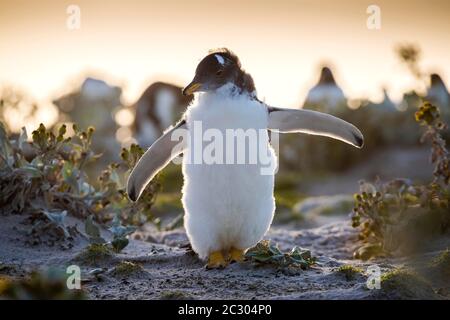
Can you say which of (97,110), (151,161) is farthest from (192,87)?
(97,110)

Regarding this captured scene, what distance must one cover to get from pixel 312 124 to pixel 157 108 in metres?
17.6

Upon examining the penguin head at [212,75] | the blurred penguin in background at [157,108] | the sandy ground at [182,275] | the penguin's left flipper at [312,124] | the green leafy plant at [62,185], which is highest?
the blurred penguin in background at [157,108]

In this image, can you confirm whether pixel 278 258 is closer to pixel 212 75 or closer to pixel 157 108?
pixel 212 75

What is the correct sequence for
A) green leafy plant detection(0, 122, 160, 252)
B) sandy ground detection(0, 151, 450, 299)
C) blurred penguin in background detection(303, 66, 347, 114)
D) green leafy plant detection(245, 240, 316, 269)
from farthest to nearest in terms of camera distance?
blurred penguin in background detection(303, 66, 347, 114) < green leafy plant detection(0, 122, 160, 252) < green leafy plant detection(245, 240, 316, 269) < sandy ground detection(0, 151, 450, 299)

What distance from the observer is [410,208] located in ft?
21.4

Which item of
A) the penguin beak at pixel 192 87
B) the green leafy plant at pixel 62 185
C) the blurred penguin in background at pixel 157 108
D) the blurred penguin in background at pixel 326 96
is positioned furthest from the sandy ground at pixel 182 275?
the blurred penguin in background at pixel 157 108

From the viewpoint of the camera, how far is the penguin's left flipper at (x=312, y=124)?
208 inches

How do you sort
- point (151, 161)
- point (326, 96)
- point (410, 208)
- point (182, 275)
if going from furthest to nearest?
point (326, 96), point (410, 208), point (151, 161), point (182, 275)

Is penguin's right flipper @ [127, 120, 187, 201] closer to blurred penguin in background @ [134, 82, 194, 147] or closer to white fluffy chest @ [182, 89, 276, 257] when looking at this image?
white fluffy chest @ [182, 89, 276, 257]

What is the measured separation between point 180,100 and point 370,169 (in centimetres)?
853

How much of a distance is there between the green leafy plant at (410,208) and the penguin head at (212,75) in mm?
2176

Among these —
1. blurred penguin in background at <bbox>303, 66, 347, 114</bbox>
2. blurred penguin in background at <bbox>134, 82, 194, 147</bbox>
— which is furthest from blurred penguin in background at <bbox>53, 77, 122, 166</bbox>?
blurred penguin in background at <bbox>303, 66, 347, 114</bbox>

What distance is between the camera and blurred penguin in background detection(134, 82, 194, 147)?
73.0 ft

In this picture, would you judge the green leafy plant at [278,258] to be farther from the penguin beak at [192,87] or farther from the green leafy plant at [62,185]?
the penguin beak at [192,87]
